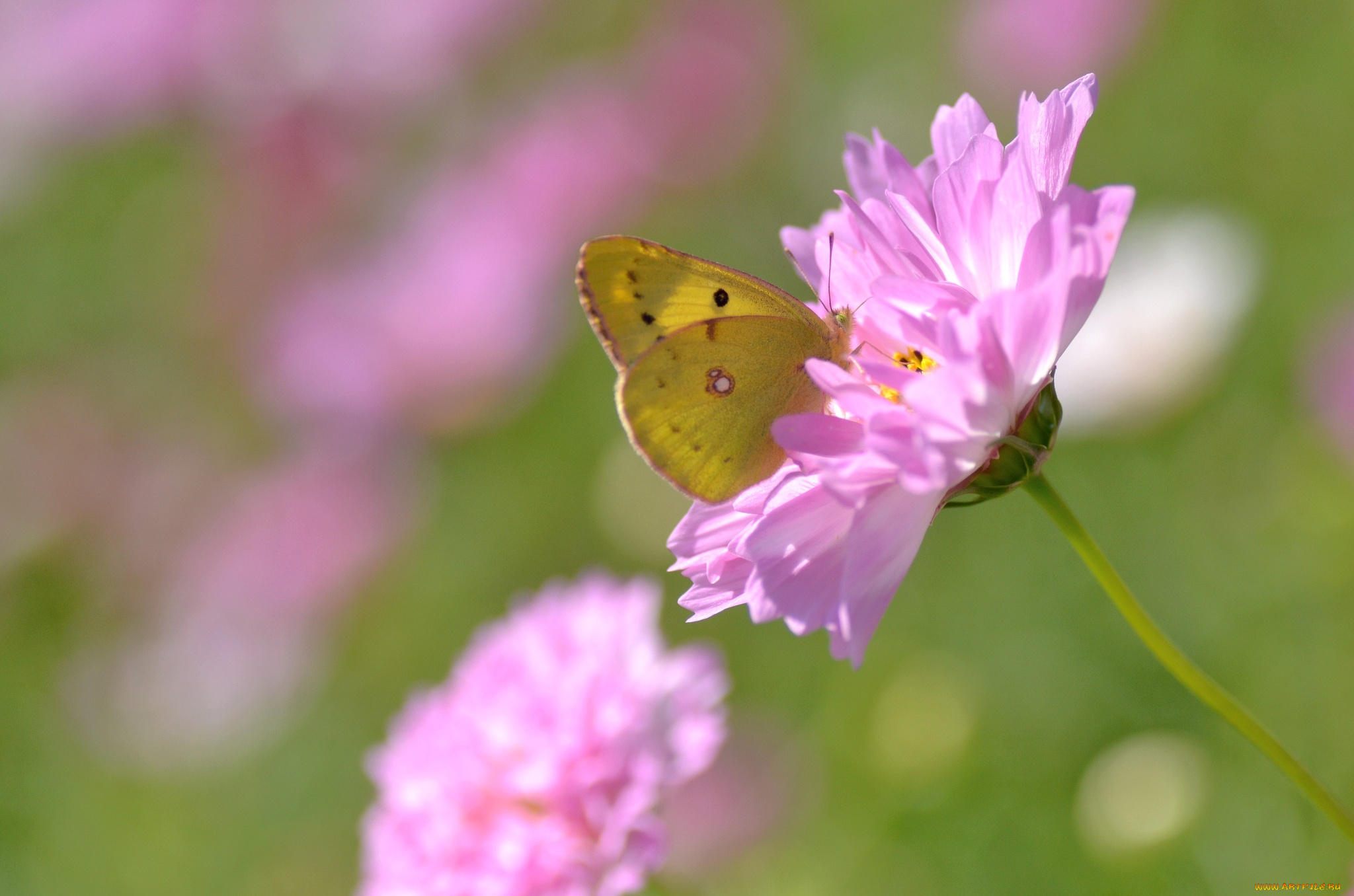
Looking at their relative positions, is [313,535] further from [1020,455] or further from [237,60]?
[1020,455]

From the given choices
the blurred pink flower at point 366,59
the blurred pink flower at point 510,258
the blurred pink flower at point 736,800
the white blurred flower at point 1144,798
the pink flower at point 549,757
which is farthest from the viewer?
the blurred pink flower at point 366,59

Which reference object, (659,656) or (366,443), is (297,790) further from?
(659,656)

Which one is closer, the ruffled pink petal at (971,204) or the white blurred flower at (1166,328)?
the ruffled pink petal at (971,204)

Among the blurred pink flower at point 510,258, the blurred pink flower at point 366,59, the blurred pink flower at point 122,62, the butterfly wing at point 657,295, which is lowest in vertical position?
the butterfly wing at point 657,295

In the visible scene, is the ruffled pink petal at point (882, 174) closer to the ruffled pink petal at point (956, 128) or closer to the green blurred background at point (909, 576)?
the ruffled pink petal at point (956, 128)

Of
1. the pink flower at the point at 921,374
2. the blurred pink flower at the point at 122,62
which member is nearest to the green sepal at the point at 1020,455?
the pink flower at the point at 921,374

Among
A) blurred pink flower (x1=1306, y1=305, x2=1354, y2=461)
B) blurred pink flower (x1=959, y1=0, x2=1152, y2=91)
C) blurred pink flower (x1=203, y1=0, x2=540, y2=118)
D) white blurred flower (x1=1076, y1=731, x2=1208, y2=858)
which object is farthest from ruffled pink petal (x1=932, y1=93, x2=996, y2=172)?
blurred pink flower (x1=203, y1=0, x2=540, y2=118)

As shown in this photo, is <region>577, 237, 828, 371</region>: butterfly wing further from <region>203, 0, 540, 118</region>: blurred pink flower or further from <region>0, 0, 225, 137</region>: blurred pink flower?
<region>0, 0, 225, 137</region>: blurred pink flower
